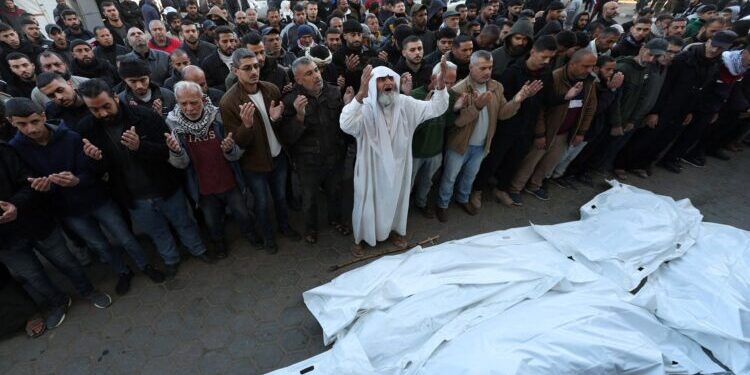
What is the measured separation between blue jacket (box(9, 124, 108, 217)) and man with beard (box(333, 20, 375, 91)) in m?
2.88

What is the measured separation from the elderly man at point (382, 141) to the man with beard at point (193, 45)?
10.4ft

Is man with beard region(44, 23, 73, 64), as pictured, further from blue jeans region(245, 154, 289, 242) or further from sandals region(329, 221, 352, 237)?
sandals region(329, 221, 352, 237)

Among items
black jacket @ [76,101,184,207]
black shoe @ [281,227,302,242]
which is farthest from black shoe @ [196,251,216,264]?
black jacket @ [76,101,184,207]

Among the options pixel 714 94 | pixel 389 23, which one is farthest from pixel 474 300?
pixel 389 23

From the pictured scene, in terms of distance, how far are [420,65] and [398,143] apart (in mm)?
1262

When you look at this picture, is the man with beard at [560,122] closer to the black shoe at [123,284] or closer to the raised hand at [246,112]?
the raised hand at [246,112]

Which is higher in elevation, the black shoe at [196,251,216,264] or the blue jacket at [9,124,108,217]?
the blue jacket at [9,124,108,217]

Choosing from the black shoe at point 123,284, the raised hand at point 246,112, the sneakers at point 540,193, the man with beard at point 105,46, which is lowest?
the sneakers at point 540,193

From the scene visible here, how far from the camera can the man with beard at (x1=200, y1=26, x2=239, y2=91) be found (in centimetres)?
461

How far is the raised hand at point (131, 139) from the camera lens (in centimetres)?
267

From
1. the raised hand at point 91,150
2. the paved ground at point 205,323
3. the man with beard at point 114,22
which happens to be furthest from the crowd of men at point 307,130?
the man with beard at point 114,22

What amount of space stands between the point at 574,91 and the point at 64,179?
4823mm

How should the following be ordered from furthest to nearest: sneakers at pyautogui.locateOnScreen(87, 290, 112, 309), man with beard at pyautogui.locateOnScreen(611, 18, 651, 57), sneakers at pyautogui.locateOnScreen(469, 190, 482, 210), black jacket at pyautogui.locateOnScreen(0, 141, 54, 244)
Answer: man with beard at pyautogui.locateOnScreen(611, 18, 651, 57) < sneakers at pyautogui.locateOnScreen(469, 190, 482, 210) < sneakers at pyautogui.locateOnScreen(87, 290, 112, 309) < black jacket at pyautogui.locateOnScreen(0, 141, 54, 244)

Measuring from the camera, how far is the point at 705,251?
344 cm
